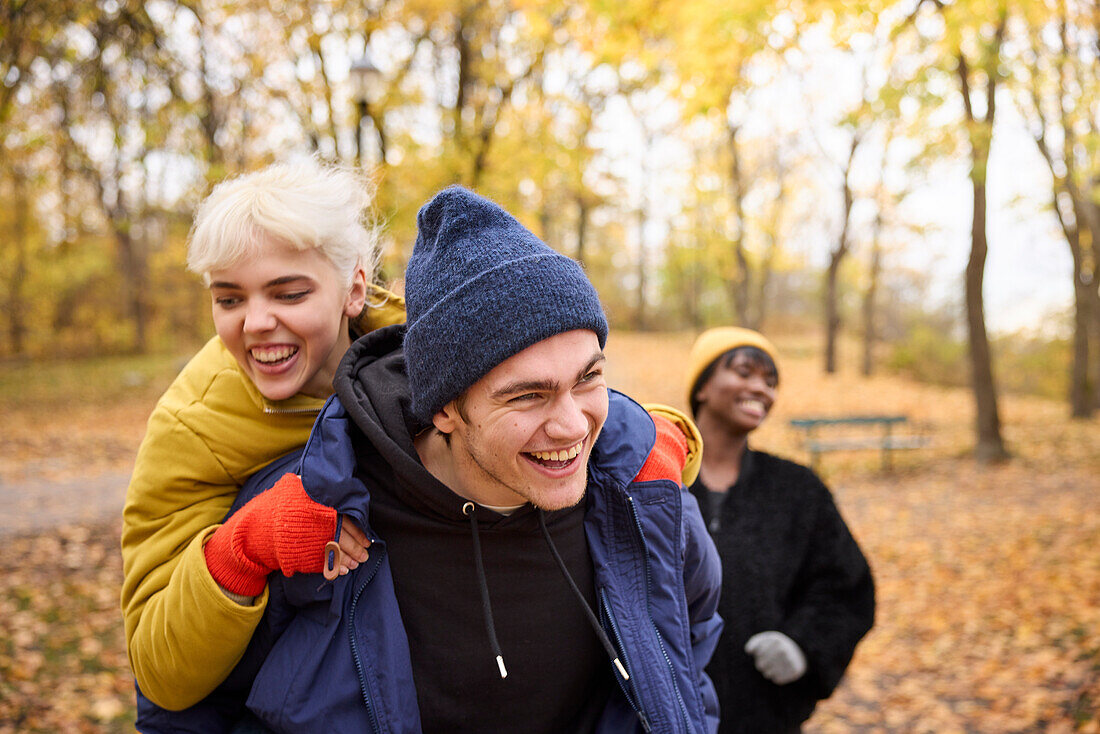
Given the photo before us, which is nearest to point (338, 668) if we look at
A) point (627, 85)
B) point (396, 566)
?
point (396, 566)

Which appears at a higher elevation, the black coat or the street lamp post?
the street lamp post

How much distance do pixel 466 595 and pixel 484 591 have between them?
73 mm

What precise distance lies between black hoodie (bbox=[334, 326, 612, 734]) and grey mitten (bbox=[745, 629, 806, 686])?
38.6 inches

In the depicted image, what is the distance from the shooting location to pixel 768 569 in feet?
8.97

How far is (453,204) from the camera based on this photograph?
1.73 meters

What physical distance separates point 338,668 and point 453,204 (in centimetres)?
104

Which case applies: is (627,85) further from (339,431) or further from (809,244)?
(809,244)

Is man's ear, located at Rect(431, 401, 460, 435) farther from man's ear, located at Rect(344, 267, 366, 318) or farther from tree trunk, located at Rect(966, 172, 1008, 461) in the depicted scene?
tree trunk, located at Rect(966, 172, 1008, 461)

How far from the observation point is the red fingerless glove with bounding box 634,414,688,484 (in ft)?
6.15

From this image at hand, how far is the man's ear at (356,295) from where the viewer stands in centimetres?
214

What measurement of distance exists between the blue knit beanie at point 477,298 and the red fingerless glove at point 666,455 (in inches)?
13.2

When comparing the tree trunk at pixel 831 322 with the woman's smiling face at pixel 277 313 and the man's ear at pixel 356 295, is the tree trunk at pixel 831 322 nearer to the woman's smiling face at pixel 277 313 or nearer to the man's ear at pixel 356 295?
the man's ear at pixel 356 295

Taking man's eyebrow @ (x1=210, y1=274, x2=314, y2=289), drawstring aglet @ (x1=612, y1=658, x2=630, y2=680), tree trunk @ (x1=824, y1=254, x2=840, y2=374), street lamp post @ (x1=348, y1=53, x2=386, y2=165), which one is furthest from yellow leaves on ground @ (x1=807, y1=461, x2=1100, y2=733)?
tree trunk @ (x1=824, y1=254, x2=840, y2=374)

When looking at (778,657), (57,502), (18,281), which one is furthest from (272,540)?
(18,281)
